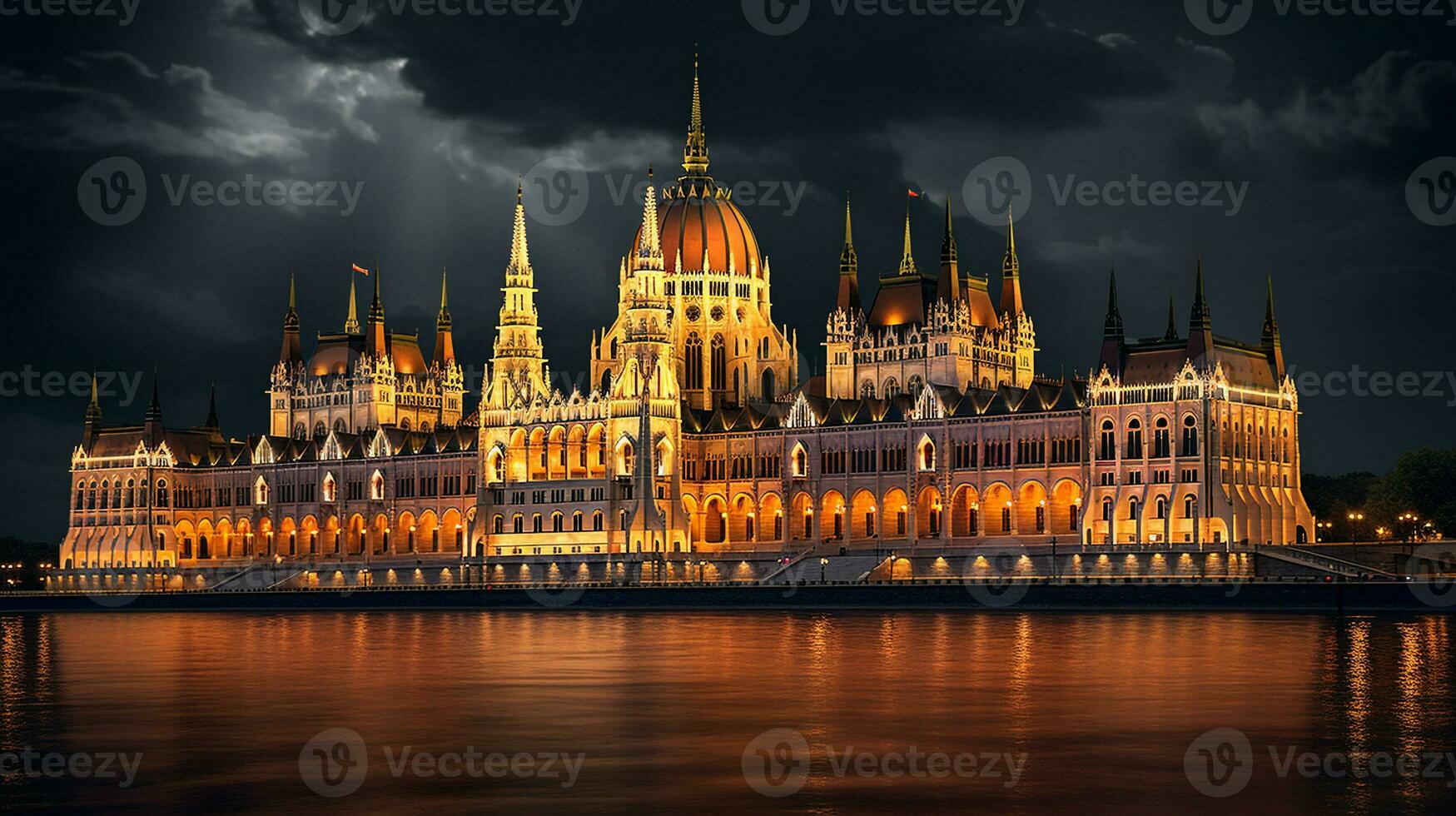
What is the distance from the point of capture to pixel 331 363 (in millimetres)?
194875

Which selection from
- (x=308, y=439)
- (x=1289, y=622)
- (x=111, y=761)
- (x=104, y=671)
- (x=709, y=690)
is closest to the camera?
(x=111, y=761)

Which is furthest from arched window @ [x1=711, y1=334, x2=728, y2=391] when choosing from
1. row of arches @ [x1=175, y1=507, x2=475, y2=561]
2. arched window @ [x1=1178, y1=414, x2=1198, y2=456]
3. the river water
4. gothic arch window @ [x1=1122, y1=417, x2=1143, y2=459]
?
the river water

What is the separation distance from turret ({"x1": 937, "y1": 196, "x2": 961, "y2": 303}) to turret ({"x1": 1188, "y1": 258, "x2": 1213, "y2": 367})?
1162 inches

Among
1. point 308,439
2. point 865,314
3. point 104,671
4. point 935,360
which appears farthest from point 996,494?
point 104,671

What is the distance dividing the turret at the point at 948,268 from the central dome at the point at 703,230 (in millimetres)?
20567

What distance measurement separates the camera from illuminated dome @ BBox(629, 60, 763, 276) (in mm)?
169875

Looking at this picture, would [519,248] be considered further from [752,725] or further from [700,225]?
[752,725]

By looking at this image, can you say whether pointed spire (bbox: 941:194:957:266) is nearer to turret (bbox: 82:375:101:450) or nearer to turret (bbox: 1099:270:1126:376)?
turret (bbox: 1099:270:1126:376)

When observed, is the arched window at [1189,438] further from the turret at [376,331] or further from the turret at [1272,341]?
the turret at [376,331]

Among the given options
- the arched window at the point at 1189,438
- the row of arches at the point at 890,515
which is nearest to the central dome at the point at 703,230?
the row of arches at the point at 890,515

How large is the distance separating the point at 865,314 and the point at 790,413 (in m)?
15.6

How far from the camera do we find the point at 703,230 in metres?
170

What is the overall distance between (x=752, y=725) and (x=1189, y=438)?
86561 mm

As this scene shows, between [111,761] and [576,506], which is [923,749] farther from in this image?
[576,506]
